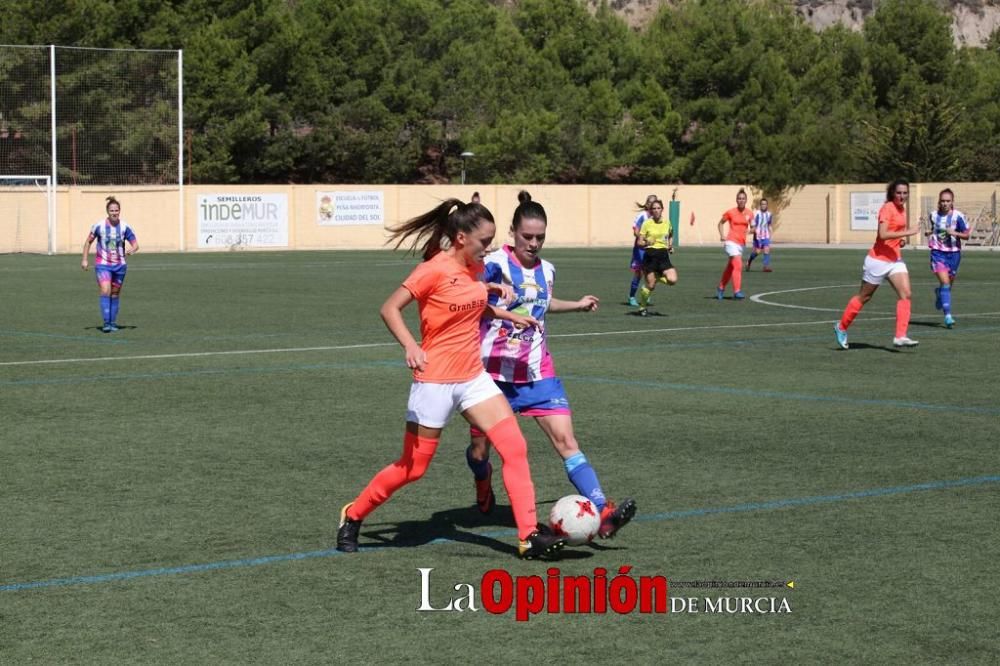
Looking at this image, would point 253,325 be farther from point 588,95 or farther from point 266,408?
point 588,95

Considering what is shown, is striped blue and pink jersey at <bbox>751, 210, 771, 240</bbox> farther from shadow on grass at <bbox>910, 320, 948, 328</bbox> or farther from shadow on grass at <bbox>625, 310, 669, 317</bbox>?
shadow on grass at <bbox>910, 320, 948, 328</bbox>

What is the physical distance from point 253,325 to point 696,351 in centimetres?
709

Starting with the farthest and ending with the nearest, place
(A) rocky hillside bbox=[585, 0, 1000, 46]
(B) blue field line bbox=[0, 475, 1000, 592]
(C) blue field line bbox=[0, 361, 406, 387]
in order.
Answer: (A) rocky hillside bbox=[585, 0, 1000, 46]
(C) blue field line bbox=[0, 361, 406, 387]
(B) blue field line bbox=[0, 475, 1000, 592]

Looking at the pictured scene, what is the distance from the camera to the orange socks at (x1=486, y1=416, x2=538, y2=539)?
24.9ft

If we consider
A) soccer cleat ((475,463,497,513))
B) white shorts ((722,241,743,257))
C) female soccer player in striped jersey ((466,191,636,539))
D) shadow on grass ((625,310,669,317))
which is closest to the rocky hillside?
white shorts ((722,241,743,257))

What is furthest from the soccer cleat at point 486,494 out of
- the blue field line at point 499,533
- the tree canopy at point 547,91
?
the tree canopy at point 547,91

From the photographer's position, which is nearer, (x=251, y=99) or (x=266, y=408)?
(x=266, y=408)

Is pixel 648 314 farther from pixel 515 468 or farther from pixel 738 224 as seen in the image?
pixel 515 468

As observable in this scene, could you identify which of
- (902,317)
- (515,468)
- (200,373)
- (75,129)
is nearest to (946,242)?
(902,317)

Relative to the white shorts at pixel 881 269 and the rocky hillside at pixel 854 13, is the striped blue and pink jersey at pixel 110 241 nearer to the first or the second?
the white shorts at pixel 881 269

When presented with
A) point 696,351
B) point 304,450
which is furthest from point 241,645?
point 696,351

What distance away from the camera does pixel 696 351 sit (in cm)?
1878

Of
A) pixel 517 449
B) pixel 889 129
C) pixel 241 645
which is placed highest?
pixel 889 129

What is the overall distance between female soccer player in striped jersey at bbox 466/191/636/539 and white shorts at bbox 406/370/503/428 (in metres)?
0.65
